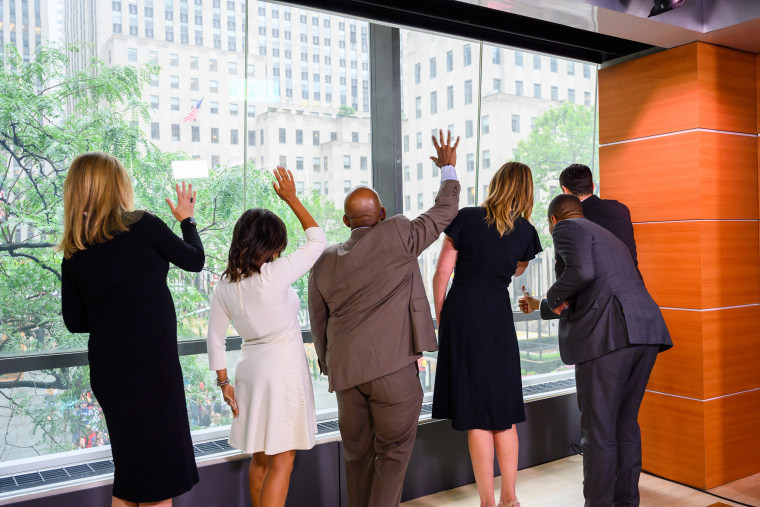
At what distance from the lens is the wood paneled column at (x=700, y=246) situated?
381 centimetres

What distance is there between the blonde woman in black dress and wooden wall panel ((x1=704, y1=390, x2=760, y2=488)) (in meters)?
3.01

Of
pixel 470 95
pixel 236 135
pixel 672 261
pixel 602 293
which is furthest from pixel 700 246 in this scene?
pixel 236 135

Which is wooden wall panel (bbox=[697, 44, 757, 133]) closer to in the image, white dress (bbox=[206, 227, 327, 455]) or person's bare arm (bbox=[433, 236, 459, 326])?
person's bare arm (bbox=[433, 236, 459, 326])

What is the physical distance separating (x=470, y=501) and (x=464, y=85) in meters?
2.57

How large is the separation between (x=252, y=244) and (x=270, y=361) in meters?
0.50

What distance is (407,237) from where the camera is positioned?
9.11 ft

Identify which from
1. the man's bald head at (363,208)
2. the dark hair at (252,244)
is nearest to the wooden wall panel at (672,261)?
the man's bald head at (363,208)

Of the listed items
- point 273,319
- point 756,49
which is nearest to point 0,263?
point 273,319

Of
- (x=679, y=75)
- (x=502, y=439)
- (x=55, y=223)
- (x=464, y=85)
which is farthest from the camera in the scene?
(x=464, y=85)

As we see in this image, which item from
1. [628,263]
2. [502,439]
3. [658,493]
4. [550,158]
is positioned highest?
[550,158]

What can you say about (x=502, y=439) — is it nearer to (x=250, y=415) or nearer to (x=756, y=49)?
(x=250, y=415)

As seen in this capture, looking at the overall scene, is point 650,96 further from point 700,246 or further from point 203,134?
point 203,134

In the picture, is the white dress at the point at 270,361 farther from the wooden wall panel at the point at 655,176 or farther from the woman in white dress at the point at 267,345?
the wooden wall panel at the point at 655,176

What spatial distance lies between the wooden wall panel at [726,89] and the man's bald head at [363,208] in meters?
2.21
